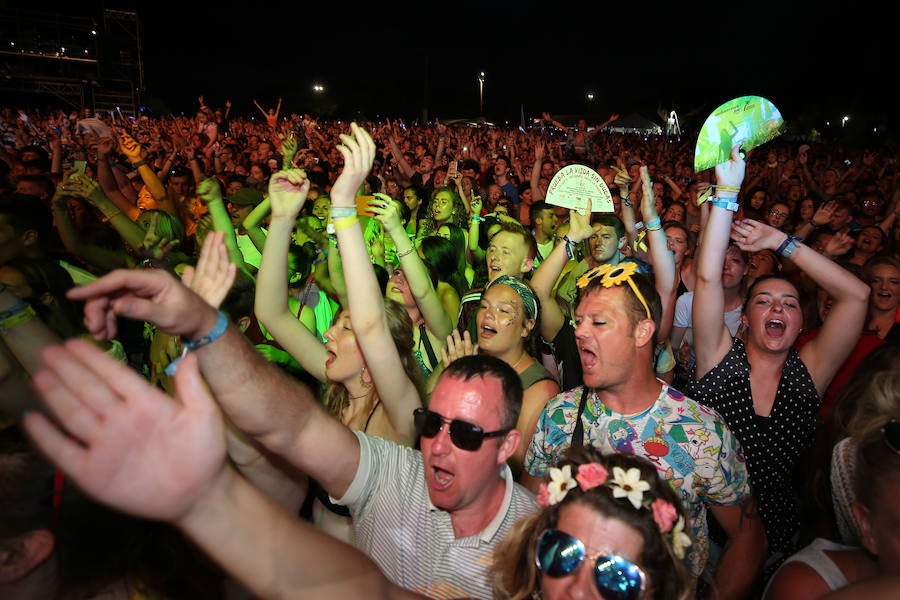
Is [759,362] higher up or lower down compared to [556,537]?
higher up

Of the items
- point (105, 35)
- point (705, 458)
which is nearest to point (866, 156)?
point (705, 458)

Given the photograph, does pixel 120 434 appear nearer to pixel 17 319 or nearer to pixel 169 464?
pixel 169 464

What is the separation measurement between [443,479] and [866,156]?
57.6 ft

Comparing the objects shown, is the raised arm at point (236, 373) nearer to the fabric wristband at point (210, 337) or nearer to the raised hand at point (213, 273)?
the fabric wristband at point (210, 337)

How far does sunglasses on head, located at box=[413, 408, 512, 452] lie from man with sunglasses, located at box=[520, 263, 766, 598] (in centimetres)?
50

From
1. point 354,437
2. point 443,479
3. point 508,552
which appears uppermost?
point 354,437

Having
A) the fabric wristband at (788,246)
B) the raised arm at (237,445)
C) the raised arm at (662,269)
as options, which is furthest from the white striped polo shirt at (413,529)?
the raised arm at (662,269)

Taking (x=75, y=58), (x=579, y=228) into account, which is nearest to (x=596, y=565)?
(x=579, y=228)

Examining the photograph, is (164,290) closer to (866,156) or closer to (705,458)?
(705,458)

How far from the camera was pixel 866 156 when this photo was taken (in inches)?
586

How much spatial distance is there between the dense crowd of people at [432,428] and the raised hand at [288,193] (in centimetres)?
1

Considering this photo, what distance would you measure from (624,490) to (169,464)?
1.25 metres

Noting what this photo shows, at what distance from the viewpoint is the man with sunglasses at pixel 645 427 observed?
2236mm

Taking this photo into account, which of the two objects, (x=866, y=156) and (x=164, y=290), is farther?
(x=866, y=156)
